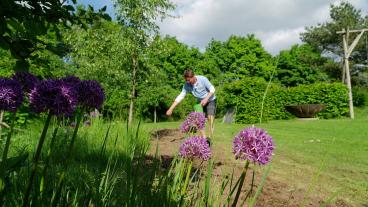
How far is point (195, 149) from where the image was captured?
8.55 feet

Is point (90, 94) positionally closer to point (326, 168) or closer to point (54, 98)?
point (54, 98)

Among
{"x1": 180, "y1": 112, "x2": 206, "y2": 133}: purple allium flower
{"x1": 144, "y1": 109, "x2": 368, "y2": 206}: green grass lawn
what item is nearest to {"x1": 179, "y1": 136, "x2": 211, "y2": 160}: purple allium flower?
{"x1": 180, "y1": 112, "x2": 206, "y2": 133}: purple allium flower

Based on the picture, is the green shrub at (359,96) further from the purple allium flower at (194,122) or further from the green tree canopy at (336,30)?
the purple allium flower at (194,122)

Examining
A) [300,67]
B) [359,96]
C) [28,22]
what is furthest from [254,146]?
[300,67]

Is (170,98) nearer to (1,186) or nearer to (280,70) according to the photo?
(280,70)

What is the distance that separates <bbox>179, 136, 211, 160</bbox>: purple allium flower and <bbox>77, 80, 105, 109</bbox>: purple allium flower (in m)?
0.92

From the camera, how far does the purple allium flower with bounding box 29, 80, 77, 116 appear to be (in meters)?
1.57

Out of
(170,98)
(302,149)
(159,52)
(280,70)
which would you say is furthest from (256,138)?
(280,70)

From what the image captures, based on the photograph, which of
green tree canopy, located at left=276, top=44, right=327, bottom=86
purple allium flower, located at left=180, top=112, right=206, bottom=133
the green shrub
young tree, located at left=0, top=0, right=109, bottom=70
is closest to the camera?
young tree, located at left=0, top=0, right=109, bottom=70

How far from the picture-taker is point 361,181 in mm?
6184

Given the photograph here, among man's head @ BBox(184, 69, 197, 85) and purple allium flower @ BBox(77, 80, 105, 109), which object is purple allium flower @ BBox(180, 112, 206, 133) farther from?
man's head @ BBox(184, 69, 197, 85)

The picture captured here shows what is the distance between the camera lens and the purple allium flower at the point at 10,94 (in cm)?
170

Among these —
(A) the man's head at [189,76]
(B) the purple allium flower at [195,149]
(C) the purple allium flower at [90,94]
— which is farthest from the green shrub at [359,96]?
(C) the purple allium flower at [90,94]

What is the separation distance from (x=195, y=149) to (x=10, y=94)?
49.6 inches
